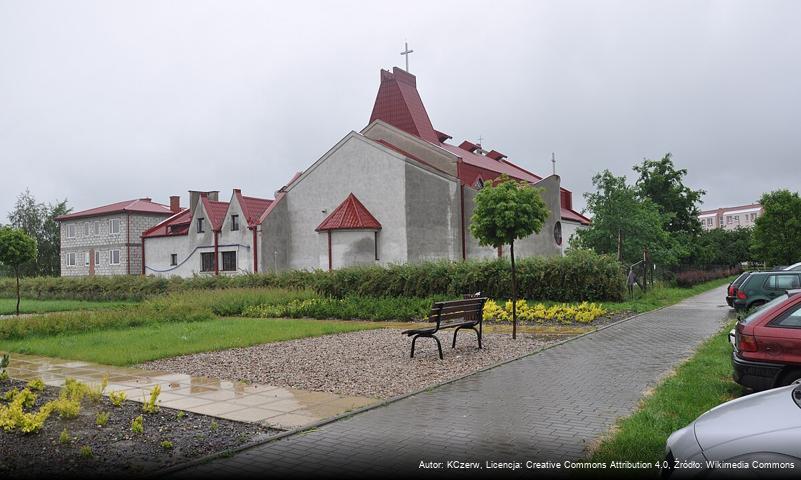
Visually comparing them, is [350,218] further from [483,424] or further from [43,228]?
[43,228]

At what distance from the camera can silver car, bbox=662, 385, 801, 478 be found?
3.44m

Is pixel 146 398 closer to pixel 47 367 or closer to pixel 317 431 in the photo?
pixel 317 431

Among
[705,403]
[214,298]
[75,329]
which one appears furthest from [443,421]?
[214,298]

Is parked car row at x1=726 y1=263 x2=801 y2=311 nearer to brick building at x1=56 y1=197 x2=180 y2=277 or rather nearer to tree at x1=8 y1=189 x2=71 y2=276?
brick building at x1=56 y1=197 x2=180 y2=277

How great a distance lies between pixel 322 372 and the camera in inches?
394

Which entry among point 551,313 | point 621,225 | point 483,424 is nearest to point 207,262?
point 621,225

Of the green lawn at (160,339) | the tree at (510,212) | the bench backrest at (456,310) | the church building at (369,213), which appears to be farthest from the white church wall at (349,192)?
the bench backrest at (456,310)

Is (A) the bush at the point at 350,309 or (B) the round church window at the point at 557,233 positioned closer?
(A) the bush at the point at 350,309

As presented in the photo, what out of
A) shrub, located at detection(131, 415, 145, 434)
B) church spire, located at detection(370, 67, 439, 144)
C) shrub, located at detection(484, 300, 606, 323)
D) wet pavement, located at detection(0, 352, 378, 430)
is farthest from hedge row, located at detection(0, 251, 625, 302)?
shrub, located at detection(131, 415, 145, 434)

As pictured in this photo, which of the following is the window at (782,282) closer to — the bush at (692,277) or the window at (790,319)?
the window at (790,319)

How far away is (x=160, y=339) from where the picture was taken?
1430cm

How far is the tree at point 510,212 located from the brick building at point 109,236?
143 feet

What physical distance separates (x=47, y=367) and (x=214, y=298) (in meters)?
13.9

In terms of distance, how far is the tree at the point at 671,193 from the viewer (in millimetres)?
51812
